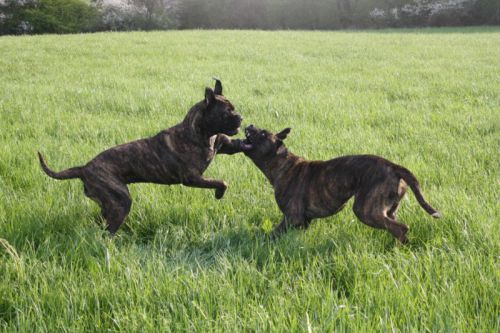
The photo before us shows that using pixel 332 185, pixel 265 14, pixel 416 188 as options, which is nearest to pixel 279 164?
pixel 332 185

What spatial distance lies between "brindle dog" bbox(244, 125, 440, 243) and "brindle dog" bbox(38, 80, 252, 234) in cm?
40

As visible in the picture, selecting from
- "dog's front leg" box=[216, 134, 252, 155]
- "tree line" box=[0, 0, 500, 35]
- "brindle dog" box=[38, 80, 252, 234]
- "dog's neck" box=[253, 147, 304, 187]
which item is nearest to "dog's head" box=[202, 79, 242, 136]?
"brindle dog" box=[38, 80, 252, 234]

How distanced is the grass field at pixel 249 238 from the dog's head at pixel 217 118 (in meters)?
0.75

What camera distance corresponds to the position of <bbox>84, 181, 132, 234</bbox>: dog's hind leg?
10.8ft

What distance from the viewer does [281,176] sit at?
363cm

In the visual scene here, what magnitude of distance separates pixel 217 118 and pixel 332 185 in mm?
937

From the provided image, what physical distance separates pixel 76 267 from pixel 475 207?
2863 millimetres

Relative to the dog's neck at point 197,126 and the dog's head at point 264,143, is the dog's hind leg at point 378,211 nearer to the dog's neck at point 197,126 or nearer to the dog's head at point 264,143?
the dog's head at point 264,143

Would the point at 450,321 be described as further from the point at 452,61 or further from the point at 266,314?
the point at 452,61

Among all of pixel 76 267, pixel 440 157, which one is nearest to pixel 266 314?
pixel 76 267

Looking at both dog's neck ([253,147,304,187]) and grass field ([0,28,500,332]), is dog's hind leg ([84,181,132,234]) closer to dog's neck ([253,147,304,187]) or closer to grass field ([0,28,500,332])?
grass field ([0,28,500,332])

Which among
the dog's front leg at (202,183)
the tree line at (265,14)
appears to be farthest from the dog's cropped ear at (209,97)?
the tree line at (265,14)

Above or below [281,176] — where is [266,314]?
below

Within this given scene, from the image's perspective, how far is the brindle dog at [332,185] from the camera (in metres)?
3.04
